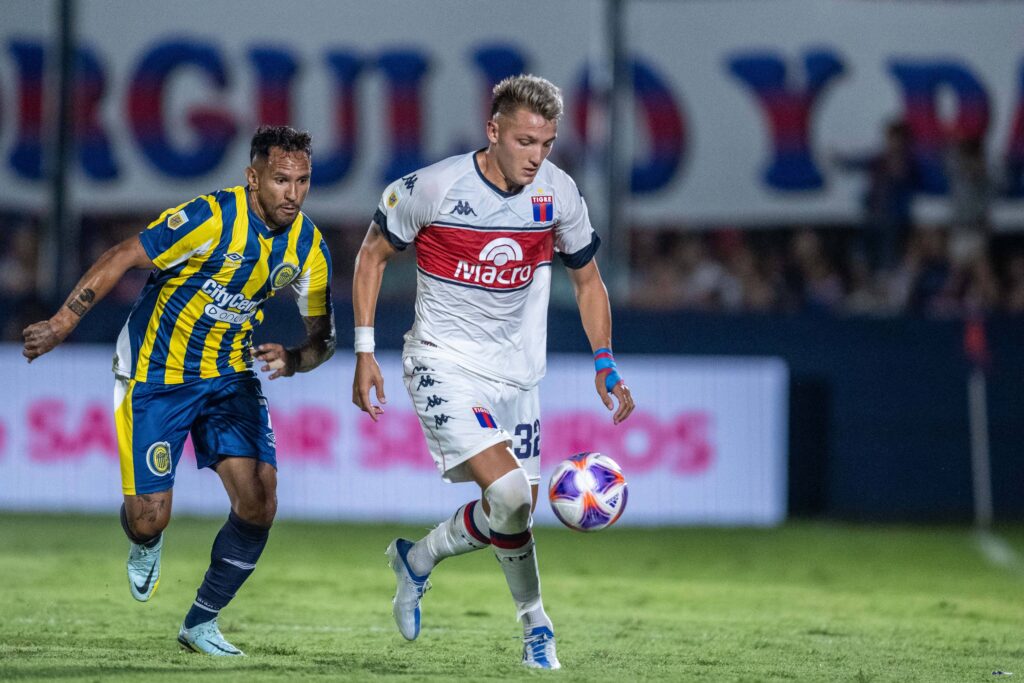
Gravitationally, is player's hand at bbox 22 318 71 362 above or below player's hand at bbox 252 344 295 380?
above

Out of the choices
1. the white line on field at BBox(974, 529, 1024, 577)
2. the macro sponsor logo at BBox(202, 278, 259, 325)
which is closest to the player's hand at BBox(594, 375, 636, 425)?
the macro sponsor logo at BBox(202, 278, 259, 325)

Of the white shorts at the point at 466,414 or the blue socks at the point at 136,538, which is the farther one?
the blue socks at the point at 136,538

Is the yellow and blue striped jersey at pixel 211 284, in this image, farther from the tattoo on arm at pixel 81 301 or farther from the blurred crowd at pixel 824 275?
the blurred crowd at pixel 824 275

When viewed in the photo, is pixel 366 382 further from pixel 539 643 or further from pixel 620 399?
pixel 539 643

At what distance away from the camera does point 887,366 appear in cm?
1346

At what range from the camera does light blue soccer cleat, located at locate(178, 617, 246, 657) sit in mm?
6652

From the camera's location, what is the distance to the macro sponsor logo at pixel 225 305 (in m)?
6.77

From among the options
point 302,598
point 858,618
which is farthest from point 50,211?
point 858,618

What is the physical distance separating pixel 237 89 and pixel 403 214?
28.4 ft

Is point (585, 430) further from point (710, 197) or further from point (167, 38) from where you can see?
point (167, 38)

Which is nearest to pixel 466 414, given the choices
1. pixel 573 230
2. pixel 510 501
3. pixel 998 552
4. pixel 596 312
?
pixel 510 501

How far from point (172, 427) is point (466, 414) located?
1367 mm

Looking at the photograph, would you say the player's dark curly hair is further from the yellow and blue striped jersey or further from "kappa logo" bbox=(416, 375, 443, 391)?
"kappa logo" bbox=(416, 375, 443, 391)

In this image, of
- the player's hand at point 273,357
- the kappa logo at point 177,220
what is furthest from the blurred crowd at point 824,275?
the kappa logo at point 177,220
